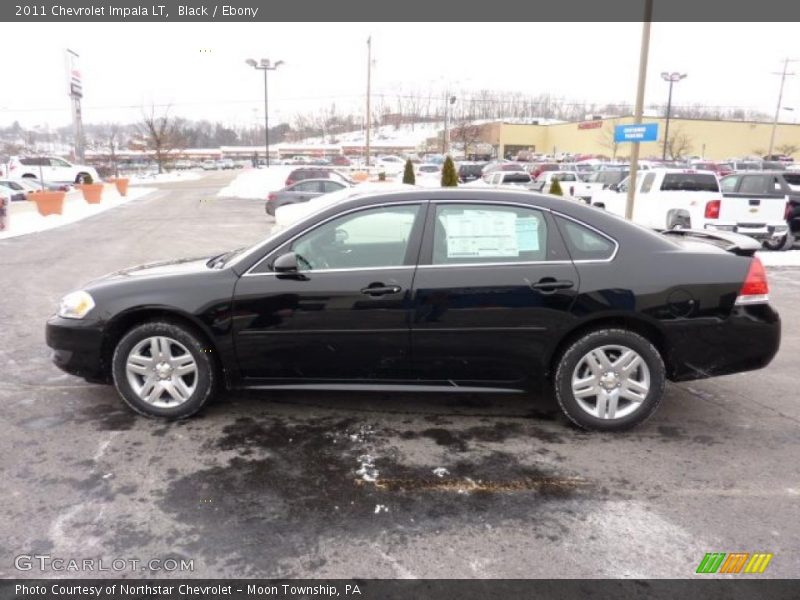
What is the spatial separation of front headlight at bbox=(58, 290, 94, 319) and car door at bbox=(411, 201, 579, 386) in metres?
2.22

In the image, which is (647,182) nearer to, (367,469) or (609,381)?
(609,381)

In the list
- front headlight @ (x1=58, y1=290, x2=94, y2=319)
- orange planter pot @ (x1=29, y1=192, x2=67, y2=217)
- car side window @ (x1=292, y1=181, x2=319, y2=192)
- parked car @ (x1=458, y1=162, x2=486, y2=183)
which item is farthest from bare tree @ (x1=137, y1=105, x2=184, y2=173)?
front headlight @ (x1=58, y1=290, x2=94, y2=319)

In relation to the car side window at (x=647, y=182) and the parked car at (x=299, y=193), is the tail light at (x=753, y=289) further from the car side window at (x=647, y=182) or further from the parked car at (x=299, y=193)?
the parked car at (x=299, y=193)

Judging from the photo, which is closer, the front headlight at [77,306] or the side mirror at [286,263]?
the side mirror at [286,263]

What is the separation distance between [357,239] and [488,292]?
0.93 m

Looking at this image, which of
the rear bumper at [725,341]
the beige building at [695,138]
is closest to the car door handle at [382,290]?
the rear bumper at [725,341]

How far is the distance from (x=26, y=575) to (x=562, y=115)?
158752 mm

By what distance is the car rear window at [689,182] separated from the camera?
42.6 feet

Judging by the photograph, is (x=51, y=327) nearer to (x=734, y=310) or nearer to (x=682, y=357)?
(x=682, y=357)

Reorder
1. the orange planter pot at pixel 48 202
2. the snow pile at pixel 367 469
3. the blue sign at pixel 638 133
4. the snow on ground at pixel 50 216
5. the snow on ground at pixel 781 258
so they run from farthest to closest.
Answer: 1. the orange planter pot at pixel 48 202
2. the snow on ground at pixel 50 216
3. the blue sign at pixel 638 133
4. the snow on ground at pixel 781 258
5. the snow pile at pixel 367 469

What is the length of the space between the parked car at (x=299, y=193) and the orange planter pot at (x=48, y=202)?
23.8ft

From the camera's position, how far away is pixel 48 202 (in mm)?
20922

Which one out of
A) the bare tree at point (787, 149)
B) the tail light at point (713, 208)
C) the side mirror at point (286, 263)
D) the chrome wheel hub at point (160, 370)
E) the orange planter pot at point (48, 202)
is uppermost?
the bare tree at point (787, 149)

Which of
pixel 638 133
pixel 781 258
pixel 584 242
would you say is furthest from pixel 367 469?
pixel 781 258
